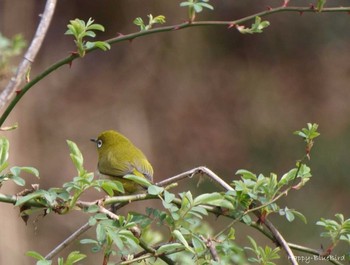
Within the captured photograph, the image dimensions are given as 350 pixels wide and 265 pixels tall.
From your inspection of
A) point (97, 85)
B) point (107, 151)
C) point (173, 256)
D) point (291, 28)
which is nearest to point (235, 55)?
point (291, 28)

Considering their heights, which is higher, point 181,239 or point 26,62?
point 26,62

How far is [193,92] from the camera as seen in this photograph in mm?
9453

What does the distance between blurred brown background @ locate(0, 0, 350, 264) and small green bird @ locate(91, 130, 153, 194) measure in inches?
189

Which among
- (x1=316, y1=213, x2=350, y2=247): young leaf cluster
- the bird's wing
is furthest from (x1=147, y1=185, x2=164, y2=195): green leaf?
the bird's wing

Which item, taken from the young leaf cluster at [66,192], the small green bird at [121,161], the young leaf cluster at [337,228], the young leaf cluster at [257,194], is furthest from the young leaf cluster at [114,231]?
the small green bird at [121,161]

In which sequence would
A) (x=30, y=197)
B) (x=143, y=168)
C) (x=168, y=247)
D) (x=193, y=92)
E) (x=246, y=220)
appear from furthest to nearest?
1. (x=193, y=92)
2. (x=143, y=168)
3. (x=246, y=220)
4. (x=168, y=247)
5. (x=30, y=197)

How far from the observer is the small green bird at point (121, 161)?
10.8ft

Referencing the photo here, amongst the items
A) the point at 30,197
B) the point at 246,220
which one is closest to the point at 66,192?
the point at 30,197

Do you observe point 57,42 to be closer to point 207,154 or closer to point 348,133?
point 207,154

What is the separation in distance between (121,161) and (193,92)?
Answer: 6.12m

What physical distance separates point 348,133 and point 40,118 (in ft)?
11.3

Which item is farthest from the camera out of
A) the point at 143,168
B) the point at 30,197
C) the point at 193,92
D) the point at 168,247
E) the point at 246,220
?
the point at 193,92

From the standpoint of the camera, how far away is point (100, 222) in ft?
5.93

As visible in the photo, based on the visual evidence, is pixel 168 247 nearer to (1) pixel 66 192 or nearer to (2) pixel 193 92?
(1) pixel 66 192
